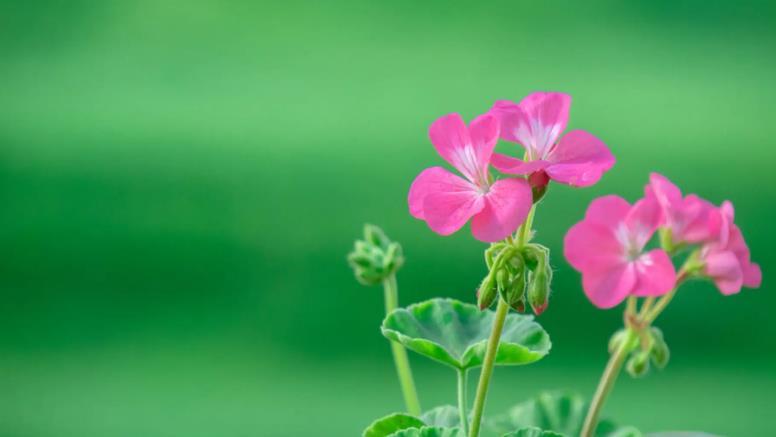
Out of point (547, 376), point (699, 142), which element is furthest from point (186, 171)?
point (699, 142)

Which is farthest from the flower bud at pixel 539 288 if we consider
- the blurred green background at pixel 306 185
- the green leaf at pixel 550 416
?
the blurred green background at pixel 306 185

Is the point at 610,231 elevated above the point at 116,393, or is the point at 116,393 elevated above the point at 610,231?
the point at 116,393

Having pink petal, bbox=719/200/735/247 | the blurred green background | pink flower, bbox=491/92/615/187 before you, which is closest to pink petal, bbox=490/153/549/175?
pink flower, bbox=491/92/615/187

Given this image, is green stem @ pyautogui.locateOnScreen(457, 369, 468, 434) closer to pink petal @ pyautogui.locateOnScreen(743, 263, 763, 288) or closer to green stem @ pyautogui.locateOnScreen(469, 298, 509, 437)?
green stem @ pyautogui.locateOnScreen(469, 298, 509, 437)

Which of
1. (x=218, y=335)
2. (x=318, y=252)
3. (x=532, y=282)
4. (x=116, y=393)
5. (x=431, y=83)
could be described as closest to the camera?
(x=532, y=282)

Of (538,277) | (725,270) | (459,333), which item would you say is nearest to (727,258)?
(725,270)

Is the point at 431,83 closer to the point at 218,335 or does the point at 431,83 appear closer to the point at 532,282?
the point at 218,335

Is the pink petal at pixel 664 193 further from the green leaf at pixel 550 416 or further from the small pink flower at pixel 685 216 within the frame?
the green leaf at pixel 550 416
